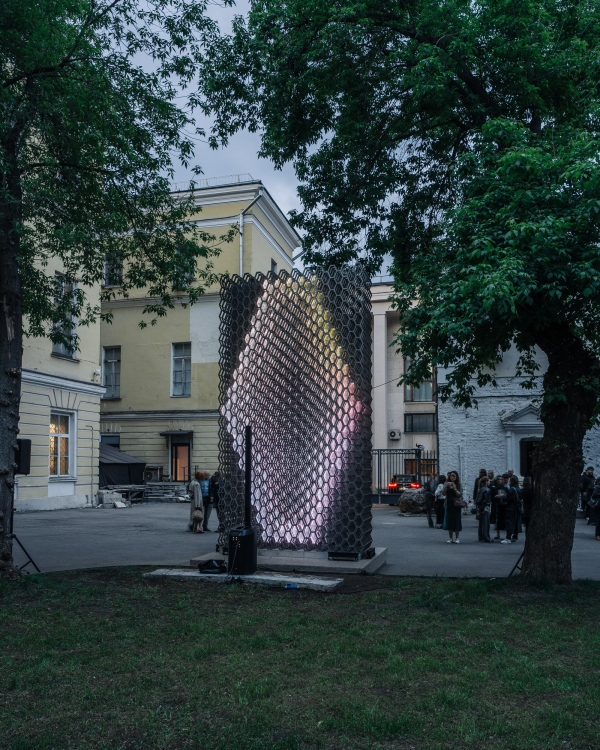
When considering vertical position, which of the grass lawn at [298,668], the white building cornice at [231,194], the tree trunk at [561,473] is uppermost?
the white building cornice at [231,194]

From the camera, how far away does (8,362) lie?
9.80 meters

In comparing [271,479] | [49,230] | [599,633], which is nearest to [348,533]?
[271,479]

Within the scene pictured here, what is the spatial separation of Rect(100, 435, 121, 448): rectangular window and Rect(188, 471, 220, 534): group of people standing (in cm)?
1765

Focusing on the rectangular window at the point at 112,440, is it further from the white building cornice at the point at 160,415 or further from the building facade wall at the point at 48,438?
the building facade wall at the point at 48,438

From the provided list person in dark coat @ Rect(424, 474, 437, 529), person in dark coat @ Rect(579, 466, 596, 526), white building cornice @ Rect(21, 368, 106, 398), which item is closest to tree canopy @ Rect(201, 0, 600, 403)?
person in dark coat @ Rect(424, 474, 437, 529)

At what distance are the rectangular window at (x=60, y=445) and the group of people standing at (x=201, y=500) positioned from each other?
8.43 metres

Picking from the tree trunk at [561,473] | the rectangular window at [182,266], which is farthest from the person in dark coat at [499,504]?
the rectangular window at [182,266]

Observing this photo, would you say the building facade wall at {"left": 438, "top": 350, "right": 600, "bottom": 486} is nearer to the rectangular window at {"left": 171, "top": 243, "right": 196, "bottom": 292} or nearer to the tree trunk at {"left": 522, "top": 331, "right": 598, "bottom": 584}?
the rectangular window at {"left": 171, "top": 243, "right": 196, "bottom": 292}

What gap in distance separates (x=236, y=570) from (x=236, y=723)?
5603mm

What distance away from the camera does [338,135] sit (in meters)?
12.5

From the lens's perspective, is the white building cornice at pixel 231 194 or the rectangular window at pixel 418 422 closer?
the white building cornice at pixel 231 194

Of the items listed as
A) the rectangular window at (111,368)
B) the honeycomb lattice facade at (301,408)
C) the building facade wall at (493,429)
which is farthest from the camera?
the rectangular window at (111,368)

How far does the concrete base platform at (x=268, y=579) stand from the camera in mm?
9336

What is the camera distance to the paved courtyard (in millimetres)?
11711
